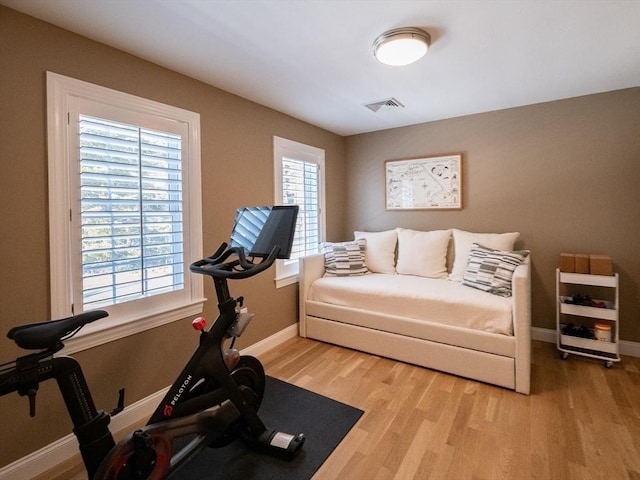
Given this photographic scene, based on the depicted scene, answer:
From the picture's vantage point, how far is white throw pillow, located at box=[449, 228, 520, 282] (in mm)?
2988

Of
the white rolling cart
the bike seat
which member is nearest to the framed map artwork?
the white rolling cart

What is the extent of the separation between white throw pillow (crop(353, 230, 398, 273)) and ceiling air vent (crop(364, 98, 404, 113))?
140cm

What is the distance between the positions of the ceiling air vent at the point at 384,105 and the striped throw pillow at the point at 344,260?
1.48m

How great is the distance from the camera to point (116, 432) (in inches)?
74.1

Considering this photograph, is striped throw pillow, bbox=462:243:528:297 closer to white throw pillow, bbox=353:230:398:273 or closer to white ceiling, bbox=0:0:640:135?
white throw pillow, bbox=353:230:398:273

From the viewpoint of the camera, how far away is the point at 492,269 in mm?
2664

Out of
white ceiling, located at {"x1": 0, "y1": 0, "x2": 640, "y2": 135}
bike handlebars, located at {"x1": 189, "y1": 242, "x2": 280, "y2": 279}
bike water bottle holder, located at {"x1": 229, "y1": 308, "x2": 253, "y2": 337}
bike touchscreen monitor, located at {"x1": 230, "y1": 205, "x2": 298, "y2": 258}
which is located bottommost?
bike water bottle holder, located at {"x1": 229, "y1": 308, "x2": 253, "y2": 337}

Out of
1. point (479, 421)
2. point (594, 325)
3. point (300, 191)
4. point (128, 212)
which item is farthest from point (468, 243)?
point (128, 212)

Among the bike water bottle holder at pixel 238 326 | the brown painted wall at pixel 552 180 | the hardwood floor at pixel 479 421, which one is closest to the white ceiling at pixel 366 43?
the brown painted wall at pixel 552 180

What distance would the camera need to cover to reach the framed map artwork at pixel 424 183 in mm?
3484

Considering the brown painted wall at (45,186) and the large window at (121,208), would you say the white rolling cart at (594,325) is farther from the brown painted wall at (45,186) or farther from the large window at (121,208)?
the large window at (121,208)

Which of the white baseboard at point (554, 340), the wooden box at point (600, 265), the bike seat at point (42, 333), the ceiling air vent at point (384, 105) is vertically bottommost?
the white baseboard at point (554, 340)

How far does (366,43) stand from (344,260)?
2111mm

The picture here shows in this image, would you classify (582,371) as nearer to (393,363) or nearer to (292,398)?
(393,363)
